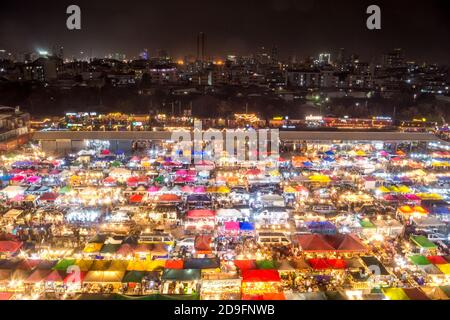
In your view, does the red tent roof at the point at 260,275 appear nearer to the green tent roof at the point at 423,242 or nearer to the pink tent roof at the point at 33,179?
the green tent roof at the point at 423,242

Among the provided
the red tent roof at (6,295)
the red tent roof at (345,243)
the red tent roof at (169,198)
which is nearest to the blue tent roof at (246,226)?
the red tent roof at (345,243)

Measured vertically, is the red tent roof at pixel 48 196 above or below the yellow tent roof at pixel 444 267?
above

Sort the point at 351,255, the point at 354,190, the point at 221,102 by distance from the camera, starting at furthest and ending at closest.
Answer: the point at 221,102
the point at 354,190
the point at 351,255

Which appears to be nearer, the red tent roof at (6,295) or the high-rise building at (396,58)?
A: the red tent roof at (6,295)

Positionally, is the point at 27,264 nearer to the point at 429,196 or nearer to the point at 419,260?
the point at 419,260
